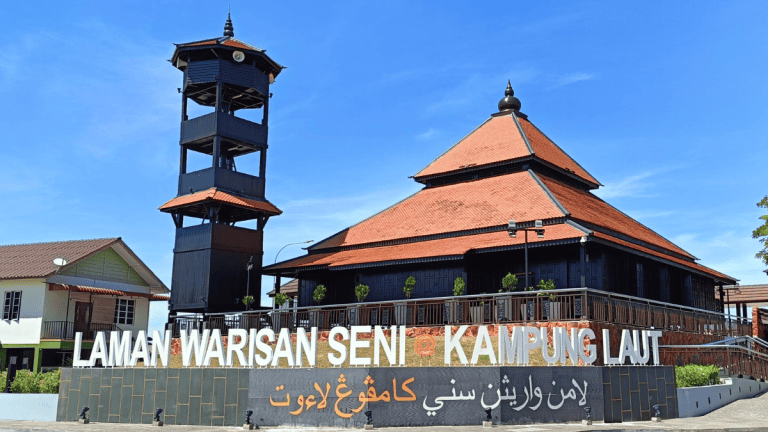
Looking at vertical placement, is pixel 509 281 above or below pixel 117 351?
above

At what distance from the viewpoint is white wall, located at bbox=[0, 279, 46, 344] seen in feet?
129

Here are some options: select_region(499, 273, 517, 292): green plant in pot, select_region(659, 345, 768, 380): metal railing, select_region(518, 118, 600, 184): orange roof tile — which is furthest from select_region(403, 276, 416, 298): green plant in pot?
select_region(659, 345, 768, 380): metal railing

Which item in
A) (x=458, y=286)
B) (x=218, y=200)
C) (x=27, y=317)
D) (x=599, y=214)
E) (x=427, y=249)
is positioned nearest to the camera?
(x=458, y=286)

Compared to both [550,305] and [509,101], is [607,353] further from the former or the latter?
[509,101]

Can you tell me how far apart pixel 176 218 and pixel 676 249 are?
28136 mm

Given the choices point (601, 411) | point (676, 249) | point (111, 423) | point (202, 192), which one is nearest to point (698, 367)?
point (601, 411)

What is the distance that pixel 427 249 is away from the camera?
3444 centimetres

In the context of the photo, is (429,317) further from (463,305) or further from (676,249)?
(676,249)

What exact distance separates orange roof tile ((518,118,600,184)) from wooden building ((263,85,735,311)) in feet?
0.34

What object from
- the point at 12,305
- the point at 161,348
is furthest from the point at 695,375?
the point at 12,305

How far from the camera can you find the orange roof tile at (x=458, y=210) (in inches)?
1359

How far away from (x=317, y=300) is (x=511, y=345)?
53.2 feet

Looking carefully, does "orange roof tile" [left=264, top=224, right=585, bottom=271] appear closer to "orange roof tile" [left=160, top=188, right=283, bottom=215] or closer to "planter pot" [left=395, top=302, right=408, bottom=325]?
"planter pot" [left=395, top=302, right=408, bottom=325]

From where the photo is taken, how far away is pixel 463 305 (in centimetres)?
3008
